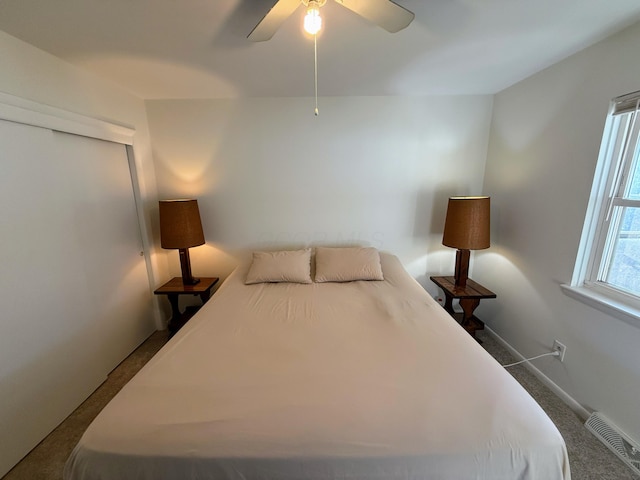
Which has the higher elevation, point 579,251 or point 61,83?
point 61,83

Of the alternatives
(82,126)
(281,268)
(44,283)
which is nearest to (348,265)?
(281,268)

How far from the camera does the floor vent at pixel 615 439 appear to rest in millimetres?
1314

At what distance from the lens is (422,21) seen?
1.30m

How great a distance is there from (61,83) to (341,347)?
8.03 ft

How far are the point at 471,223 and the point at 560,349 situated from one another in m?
1.07

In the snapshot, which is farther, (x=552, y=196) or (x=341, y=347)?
(x=552, y=196)

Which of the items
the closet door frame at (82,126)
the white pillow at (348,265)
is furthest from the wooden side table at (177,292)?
the white pillow at (348,265)

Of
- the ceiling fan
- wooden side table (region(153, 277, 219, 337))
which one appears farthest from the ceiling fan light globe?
wooden side table (region(153, 277, 219, 337))

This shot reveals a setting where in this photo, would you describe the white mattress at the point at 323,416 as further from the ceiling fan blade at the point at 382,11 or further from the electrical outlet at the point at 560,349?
the ceiling fan blade at the point at 382,11

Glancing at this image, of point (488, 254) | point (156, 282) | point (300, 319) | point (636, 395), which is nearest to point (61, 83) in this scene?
point (156, 282)

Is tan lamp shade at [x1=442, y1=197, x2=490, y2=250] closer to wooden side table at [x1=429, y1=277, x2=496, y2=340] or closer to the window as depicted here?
wooden side table at [x1=429, y1=277, x2=496, y2=340]

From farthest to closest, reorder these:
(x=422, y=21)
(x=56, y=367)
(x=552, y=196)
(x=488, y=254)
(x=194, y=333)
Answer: (x=488, y=254) < (x=552, y=196) < (x=56, y=367) < (x=194, y=333) < (x=422, y=21)

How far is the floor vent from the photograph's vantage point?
131 centimetres

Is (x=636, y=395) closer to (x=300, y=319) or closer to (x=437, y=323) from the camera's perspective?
(x=437, y=323)
